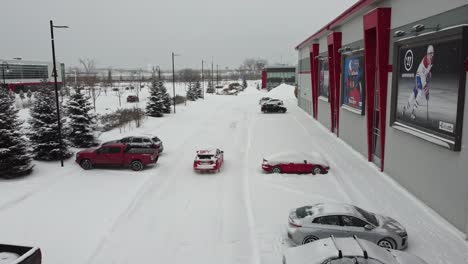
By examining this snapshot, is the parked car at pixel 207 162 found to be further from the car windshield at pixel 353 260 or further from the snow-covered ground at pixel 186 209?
the car windshield at pixel 353 260

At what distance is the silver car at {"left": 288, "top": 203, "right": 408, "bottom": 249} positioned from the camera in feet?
33.0

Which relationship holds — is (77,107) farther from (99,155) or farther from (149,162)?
(149,162)

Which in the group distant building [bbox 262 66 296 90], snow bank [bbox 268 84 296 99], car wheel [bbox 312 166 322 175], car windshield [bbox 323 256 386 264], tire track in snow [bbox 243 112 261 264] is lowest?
tire track in snow [bbox 243 112 261 264]

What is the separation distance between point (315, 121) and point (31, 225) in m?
29.0

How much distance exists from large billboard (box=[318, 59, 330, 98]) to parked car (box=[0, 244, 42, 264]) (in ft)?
89.4

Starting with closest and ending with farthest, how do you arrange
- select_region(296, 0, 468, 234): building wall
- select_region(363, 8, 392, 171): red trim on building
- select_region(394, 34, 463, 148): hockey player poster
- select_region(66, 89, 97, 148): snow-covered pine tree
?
select_region(296, 0, 468, 234): building wall < select_region(394, 34, 463, 148): hockey player poster < select_region(363, 8, 392, 171): red trim on building < select_region(66, 89, 97, 148): snow-covered pine tree

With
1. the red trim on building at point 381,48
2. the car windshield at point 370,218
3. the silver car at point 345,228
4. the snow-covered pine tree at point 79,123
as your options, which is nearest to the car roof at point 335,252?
the silver car at point 345,228

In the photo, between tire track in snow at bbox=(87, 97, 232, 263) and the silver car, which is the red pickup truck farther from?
the silver car

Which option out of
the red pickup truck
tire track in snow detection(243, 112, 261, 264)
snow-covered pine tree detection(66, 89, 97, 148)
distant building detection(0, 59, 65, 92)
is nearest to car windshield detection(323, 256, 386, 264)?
tire track in snow detection(243, 112, 261, 264)

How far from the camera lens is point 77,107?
2323cm

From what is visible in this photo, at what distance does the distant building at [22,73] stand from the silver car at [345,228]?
62.8 m

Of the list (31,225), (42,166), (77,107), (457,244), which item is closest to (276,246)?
(457,244)

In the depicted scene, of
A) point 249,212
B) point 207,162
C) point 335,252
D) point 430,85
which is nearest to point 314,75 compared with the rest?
point 207,162

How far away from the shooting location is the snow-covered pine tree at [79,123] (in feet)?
76.0
